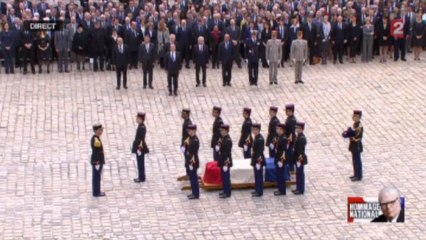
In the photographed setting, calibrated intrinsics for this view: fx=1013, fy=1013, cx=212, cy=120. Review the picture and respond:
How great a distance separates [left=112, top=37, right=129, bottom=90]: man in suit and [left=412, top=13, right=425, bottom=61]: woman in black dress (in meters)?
8.85

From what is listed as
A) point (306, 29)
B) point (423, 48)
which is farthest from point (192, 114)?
point (423, 48)

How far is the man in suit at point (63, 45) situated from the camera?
28.0m

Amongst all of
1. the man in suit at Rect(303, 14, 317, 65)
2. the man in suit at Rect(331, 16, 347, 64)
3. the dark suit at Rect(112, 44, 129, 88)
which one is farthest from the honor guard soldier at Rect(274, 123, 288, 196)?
the man in suit at Rect(331, 16, 347, 64)

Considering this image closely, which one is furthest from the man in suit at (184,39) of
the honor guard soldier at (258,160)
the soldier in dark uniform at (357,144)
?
the honor guard soldier at (258,160)

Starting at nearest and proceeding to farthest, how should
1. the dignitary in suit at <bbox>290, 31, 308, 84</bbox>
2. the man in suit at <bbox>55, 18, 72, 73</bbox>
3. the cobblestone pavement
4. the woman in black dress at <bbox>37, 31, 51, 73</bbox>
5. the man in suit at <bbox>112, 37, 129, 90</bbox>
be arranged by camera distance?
the cobblestone pavement, the man in suit at <bbox>112, 37, 129, 90</bbox>, the dignitary in suit at <bbox>290, 31, 308, 84</bbox>, the woman in black dress at <bbox>37, 31, 51, 73</bbox>, the man in suit at <bbox>55, 18, 72, 73</bbox>

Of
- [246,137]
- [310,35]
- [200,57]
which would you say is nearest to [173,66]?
[200,57]

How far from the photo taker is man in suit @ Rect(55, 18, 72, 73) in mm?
28047

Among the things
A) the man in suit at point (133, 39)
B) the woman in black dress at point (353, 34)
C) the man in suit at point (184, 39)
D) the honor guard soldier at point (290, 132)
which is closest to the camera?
the honor guard soldier at point (290, 132)

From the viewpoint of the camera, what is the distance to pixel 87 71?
93.4ft

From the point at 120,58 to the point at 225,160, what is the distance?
8.88m

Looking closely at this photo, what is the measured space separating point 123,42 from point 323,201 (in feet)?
37.4

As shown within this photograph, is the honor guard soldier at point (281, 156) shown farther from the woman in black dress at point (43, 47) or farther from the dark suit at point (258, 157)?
the woman in black dress at point (43, 47)

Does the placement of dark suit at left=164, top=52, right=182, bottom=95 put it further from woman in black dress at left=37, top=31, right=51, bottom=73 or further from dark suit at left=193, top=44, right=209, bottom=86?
woman in black dress at left=37, top=31, right=51, bottom=73

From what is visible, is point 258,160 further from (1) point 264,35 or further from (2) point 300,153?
(1) point 264,35
